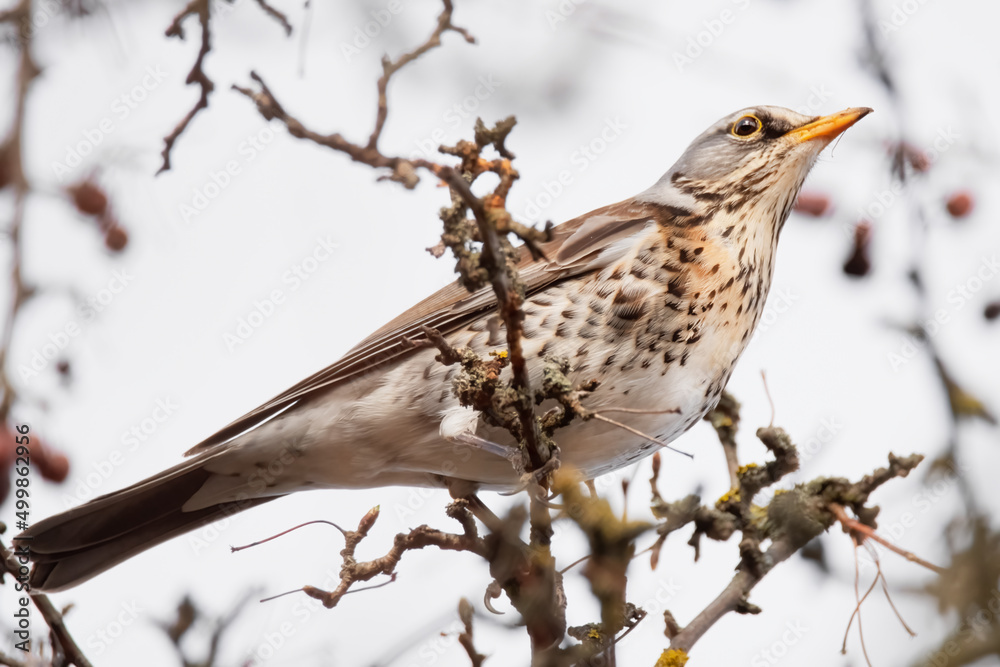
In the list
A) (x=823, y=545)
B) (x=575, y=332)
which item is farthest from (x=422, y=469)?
(x=823, y=545)

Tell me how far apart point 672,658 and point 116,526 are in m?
2.21

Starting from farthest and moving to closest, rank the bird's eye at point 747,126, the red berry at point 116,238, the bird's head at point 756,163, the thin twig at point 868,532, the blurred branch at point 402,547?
1. the bird's eye at point 747,126
2. the bird's head at point 756,163
3. the red berry at point 116,238
4. the blurred branch at point 402,547
5. the thin twig at point 868,532

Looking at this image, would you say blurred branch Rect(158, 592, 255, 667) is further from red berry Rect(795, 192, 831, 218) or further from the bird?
red berry Rect(795, 192, 831, 218)

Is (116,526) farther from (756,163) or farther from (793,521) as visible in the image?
(756,163)

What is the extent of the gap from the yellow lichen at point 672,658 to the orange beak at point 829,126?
2.25 metres

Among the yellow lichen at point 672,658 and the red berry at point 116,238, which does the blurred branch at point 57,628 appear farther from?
the red berry at point 116,238

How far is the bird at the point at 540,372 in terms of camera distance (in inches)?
119

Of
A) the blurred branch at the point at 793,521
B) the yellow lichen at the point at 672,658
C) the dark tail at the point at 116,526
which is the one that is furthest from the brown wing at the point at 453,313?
the yellow lichen at the point at 672,658

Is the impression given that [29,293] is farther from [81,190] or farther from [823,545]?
[823,545]

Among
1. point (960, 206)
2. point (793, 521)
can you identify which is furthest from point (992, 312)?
point (793, 521)

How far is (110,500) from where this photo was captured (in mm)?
3283

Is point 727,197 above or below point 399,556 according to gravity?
above

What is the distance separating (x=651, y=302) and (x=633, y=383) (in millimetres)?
283

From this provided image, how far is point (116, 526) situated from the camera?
3334 millimetres
